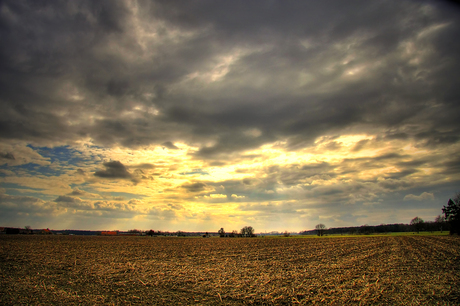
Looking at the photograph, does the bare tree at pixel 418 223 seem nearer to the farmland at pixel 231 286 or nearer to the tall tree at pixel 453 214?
the tall tree at pixel 453 214

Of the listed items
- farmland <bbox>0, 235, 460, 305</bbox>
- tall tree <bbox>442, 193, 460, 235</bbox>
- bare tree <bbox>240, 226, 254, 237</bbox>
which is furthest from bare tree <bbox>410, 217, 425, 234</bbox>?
farmland <bbox>0, 235, 460, 305</bbox>

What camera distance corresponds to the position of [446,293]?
12352mm

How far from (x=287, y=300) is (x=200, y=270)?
32.9 ft

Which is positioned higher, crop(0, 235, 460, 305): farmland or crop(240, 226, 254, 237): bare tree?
crop(0, 235, 460, 305): farmland

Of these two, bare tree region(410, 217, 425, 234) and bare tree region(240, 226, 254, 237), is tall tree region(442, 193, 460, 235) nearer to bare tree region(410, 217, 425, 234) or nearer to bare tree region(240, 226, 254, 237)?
bare tree region(410, 217, 425, 234)

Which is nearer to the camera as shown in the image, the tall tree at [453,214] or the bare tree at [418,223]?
the tall tree at [453,214]

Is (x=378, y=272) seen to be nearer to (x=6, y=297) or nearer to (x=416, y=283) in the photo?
(x=416, y=283)

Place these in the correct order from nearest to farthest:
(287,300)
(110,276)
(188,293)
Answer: (287,300)
(188,293)
(110,276)

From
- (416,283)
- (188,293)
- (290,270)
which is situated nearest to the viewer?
(188,293)

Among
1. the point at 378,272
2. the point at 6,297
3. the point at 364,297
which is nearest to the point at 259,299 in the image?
the point at 364,297

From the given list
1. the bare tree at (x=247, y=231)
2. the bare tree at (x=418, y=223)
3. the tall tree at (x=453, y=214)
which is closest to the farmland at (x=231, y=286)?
the tall tree at (x=453, y=214)

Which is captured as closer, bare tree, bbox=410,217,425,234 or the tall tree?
the tall tree

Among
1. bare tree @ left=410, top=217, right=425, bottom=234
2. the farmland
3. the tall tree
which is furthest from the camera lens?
bare tree @ left=410, top=217, right=425, bottom=234

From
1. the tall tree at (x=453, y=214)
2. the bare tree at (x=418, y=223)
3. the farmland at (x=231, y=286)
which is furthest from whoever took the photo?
the bare tree at (x=418, y=223)
